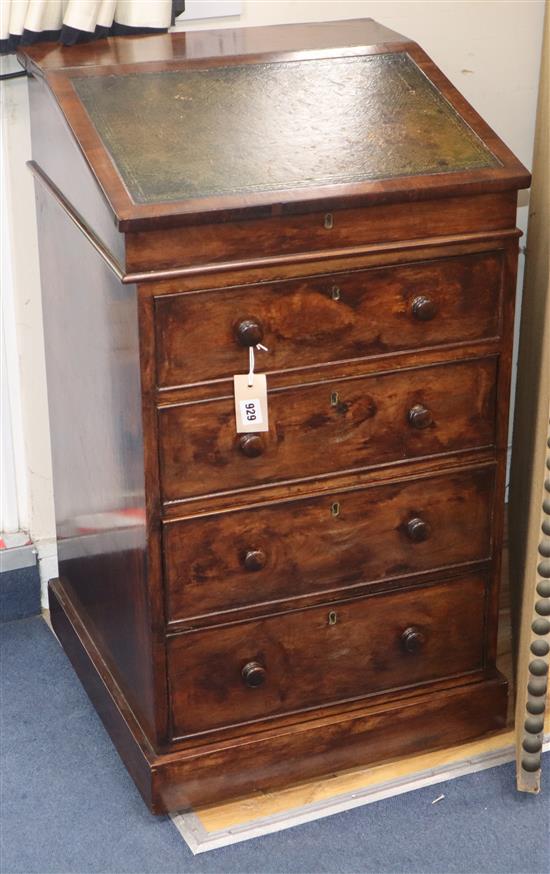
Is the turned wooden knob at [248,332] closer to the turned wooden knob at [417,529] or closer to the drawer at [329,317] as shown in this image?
the drawer at [329,317]

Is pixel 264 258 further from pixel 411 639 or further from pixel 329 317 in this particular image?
pixel 411 639

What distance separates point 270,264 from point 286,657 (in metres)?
0.76

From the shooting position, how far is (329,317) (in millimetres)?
2184

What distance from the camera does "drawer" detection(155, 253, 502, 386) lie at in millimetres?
2094

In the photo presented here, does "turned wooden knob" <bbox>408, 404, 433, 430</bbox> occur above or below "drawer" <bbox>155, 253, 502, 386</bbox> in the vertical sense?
below

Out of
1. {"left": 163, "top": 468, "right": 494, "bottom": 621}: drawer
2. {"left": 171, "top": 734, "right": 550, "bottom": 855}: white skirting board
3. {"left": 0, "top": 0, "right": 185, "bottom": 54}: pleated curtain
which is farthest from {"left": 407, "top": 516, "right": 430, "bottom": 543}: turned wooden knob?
{"left": 0, "top": 0, "right": 185, "bottom": 54}: pleated curtain

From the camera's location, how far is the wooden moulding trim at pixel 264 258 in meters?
2.03

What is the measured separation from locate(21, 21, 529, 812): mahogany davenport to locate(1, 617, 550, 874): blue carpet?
10cm

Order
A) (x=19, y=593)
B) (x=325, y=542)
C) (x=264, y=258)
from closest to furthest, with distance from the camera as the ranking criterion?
(x=264, y=258) < (x=325, y=542) < (x=19, y=593)

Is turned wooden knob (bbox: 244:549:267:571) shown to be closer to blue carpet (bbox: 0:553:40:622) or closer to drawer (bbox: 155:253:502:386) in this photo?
drawer (bbox: 155:253:502:386)

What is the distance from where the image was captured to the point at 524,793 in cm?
247

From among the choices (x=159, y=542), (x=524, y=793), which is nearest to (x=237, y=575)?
(x=159, y=542)

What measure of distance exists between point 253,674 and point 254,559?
0.77 ft

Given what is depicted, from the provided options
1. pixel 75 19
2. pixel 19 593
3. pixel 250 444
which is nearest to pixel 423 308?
pixel 250 444
